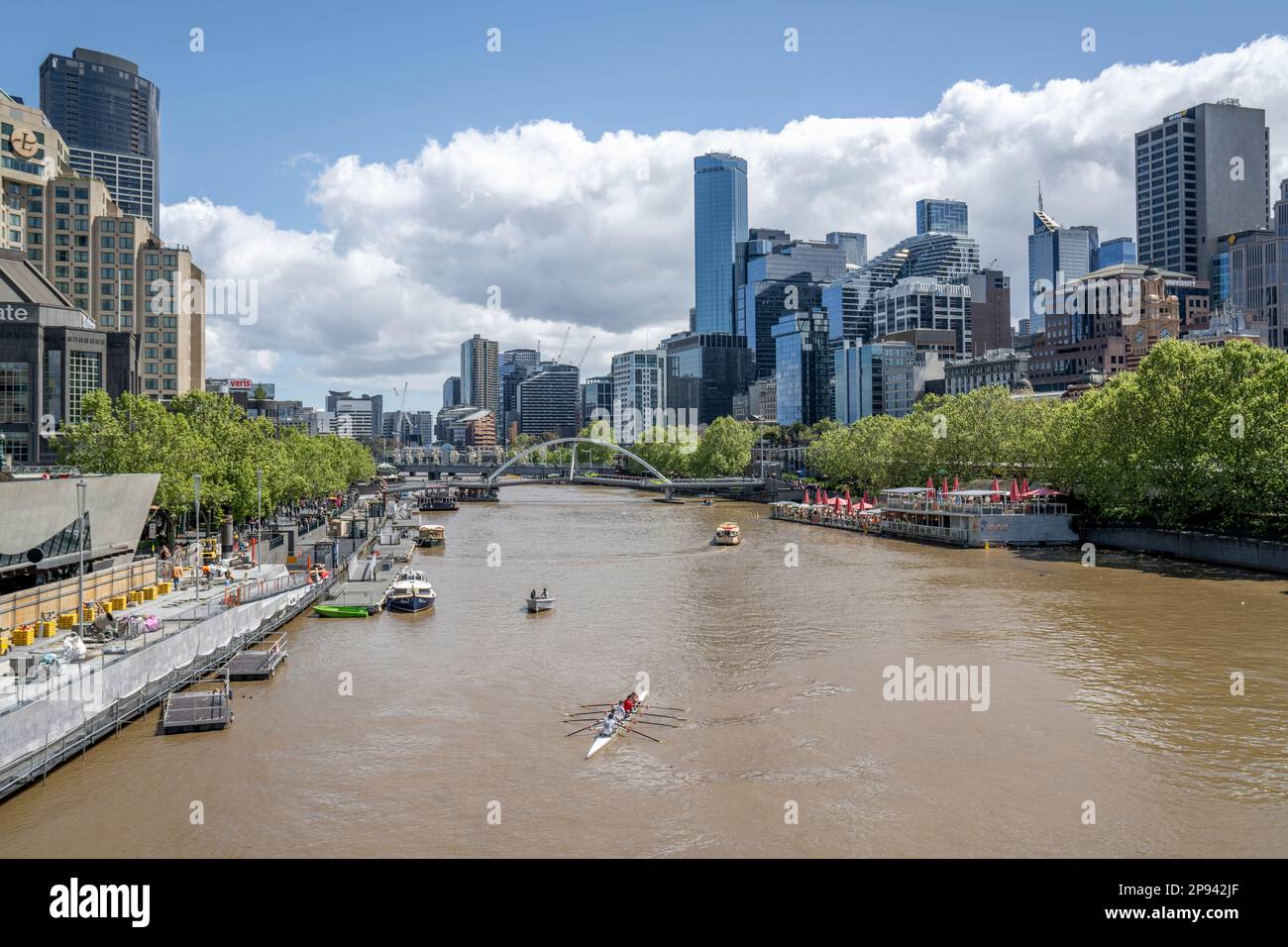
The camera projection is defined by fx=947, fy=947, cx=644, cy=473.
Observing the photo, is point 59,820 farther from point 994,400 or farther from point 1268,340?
point 1268,340

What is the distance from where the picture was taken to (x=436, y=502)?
443 feet

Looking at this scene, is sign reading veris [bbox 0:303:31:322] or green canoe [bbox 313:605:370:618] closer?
green canoe [bbox 313:605:370:618]

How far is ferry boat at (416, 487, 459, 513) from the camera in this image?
441ft

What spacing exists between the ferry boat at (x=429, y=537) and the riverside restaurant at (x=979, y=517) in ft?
138

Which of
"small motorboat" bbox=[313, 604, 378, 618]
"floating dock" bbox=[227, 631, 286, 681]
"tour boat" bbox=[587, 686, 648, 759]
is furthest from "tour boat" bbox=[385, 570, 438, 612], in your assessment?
"tour boat" bbox=[587, 686, 648, 759]

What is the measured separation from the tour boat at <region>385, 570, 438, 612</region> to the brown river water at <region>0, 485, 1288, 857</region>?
1001mm

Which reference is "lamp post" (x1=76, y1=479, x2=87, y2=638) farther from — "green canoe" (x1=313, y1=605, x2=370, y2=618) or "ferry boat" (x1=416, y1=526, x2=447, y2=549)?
"ferry boat" (x1=416, y1=526, x2=447, y2=549)

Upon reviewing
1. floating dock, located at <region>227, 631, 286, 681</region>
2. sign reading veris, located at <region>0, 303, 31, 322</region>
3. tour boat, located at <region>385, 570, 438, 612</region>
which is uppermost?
sign reading veris, located at <region>0, 303, 31, 322</region>

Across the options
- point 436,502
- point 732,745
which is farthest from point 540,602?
point 436,502

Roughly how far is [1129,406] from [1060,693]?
4910 cm

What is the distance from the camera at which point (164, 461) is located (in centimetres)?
5494

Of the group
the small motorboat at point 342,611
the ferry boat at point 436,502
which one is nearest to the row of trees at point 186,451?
the small motorboat at point 342,611

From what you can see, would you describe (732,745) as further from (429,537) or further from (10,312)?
(10,312)

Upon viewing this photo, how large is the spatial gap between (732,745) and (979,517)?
59235mm
